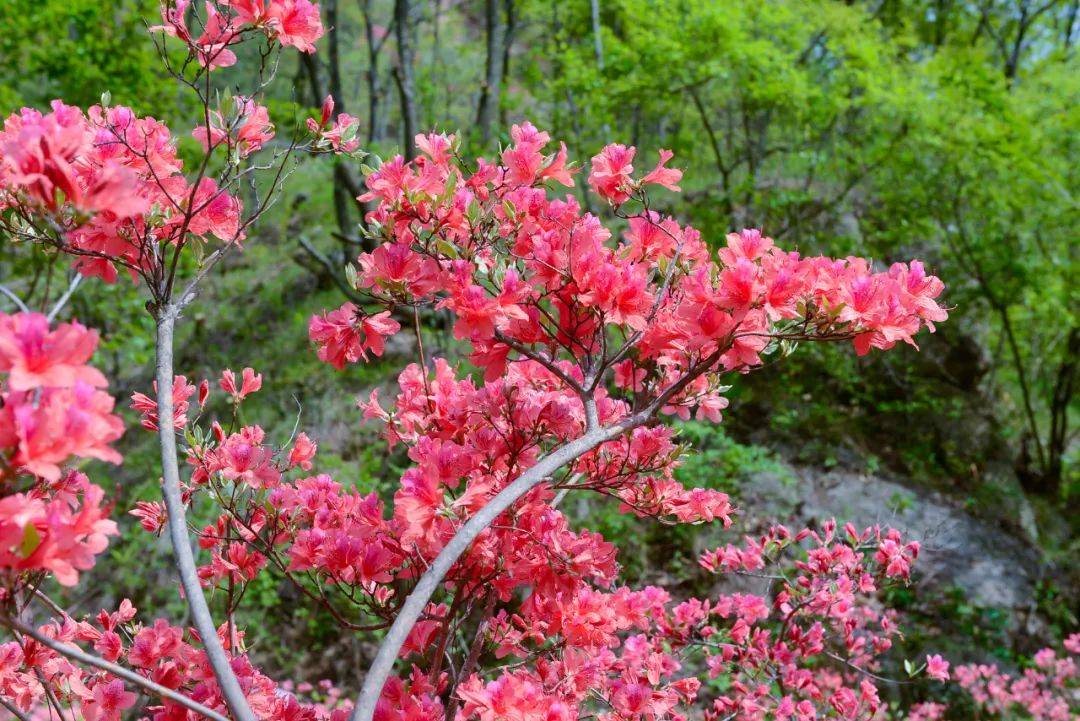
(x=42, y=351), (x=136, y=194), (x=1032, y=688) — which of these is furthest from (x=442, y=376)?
(x=1032, y=688)

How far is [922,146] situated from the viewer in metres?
6.28

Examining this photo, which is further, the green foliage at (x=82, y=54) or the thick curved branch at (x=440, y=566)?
the green foliage at (x=82, y=54)

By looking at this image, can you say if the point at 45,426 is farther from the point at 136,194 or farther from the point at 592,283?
the point at 592,283

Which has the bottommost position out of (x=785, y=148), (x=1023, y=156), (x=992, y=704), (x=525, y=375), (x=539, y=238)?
(x=992, y=704)

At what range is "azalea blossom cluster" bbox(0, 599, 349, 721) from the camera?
127 centimetres

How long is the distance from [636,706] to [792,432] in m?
5.13

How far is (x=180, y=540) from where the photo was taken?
1.11 meters

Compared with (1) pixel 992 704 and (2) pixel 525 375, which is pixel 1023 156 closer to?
(1) pixel 992 704

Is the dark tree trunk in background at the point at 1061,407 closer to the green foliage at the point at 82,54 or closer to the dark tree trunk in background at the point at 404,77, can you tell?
the dark tree trunk in background at the point at 404,77

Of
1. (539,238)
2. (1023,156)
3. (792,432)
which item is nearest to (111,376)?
(792,432)

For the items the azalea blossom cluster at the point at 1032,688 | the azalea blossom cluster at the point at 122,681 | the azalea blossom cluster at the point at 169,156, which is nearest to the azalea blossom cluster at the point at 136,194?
the azalea blossom cluster at the point at 169,156

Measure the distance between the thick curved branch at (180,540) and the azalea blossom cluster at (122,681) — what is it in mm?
178

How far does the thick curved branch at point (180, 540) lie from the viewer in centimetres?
104

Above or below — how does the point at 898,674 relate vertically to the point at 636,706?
below
